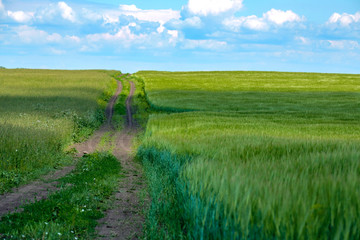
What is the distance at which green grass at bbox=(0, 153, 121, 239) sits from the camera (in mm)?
7074

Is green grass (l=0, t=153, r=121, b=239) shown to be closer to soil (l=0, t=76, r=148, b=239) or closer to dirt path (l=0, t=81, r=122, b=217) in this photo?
soil (l=0, t=76, r=148, b=239)

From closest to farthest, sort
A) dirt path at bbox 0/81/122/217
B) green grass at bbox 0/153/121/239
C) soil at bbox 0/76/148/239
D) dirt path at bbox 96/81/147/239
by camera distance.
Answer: green grass at bbox 0/153/121/239 < dirt path at bbox 96/81/147/239 < soil at bbox 0/76/148/239 < dirt path at bbox 0/81/122/217

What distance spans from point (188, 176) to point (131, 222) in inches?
89.7

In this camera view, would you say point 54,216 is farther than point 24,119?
No

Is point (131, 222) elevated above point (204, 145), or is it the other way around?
point (204, 145)

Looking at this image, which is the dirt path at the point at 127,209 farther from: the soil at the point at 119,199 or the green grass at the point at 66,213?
the green grass at the point at 66,213

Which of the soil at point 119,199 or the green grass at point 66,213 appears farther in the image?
the soil at point 119,199

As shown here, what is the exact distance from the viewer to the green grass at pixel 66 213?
707 centimetres

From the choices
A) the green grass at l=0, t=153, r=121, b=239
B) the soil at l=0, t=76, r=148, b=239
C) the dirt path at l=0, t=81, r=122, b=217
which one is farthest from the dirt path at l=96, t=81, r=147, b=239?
the dirt path at l=0, t=81, r=122, b=217

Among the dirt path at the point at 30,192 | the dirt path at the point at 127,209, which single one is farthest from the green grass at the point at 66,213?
the dirt path at the point at 30,192

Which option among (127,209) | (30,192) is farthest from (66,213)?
(30,192)

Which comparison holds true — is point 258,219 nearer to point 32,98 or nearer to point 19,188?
point 19,188

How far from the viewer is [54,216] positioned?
795cm

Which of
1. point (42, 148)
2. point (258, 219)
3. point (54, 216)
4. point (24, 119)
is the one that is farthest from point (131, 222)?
point (24, 119)
